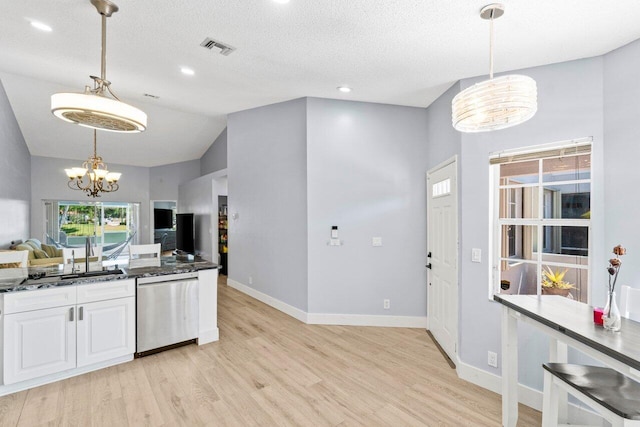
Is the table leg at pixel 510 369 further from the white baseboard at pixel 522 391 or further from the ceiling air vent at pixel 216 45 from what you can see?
the ceiling air vent at pixel 216 45

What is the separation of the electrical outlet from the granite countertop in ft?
9.54

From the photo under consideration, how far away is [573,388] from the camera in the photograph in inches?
60.8

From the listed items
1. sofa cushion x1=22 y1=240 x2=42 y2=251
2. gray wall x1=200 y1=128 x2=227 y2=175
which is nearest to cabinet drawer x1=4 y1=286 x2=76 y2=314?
sofa cushion x1=22 y1=240 x2=42 y2=251

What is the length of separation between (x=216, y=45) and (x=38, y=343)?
2965 millimetres

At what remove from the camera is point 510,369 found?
2.07 metres

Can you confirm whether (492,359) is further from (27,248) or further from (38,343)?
(27,248)

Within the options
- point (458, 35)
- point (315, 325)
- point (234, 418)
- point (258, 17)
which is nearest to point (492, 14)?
point (458, 35)

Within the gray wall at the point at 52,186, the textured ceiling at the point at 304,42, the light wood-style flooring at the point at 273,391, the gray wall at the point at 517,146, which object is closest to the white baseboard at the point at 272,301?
the light wood-style flooring at the point at 273,391

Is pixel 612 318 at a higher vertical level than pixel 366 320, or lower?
higher

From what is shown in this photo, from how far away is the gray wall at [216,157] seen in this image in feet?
22.9

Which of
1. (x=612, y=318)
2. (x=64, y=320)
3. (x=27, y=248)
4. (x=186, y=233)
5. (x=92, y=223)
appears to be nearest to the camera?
(x=612, y=318)

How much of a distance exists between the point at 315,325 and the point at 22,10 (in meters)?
4.10

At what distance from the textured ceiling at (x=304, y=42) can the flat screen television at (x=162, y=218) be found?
5641 mm

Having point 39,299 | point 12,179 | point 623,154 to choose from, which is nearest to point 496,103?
point 623,154
